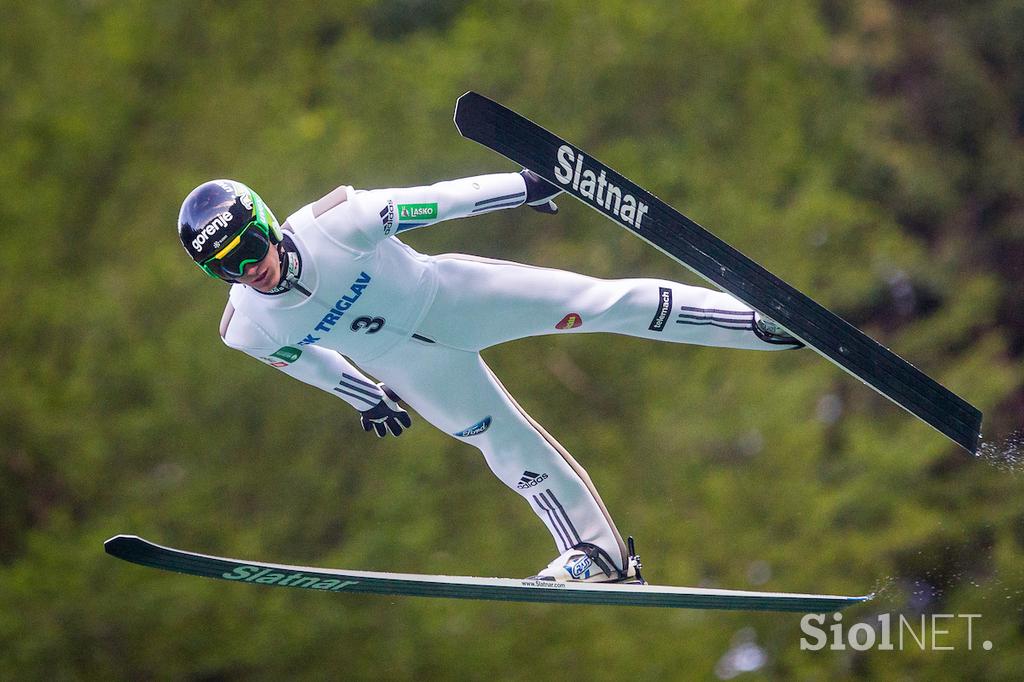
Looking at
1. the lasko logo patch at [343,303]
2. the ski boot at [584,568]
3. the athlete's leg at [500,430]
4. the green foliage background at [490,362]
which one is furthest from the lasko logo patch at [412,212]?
the green foliage background at [490,362]

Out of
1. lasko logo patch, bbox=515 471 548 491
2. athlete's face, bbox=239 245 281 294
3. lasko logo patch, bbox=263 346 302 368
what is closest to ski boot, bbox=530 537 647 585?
lasko logo patch, bbox=515 471 548 491

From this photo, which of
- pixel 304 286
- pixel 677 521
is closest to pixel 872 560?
pixel 677 521

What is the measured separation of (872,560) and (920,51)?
6.42 meters

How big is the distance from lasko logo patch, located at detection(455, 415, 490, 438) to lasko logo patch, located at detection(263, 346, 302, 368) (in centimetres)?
61

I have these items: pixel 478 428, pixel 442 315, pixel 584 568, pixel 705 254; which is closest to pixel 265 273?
pixel 442 315

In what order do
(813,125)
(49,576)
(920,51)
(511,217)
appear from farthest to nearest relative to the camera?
(920,51)
(813,125)
(511,217)
(49,576)

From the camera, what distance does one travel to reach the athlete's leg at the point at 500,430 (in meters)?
5.07

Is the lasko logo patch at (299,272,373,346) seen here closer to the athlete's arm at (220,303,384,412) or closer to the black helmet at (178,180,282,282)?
the athlete's arm at (220,303,384,412)

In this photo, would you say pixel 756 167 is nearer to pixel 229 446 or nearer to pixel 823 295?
pixel 823 295

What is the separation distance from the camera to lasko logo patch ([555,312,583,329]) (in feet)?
16.6

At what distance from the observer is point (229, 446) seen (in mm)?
11680

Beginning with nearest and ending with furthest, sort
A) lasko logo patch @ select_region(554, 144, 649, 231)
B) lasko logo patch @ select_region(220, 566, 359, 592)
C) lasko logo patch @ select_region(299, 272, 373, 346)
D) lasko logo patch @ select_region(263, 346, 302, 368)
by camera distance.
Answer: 1. lasko logo patch @ select_region(554, 144, 649, 231)
2. lasko logo patch @ select_region(299, 272, 373, 346)
3. lasko logo patch @ select_region(263, 346, 302, 368)
4. lasko logo patch @ select_region(220, 566, 359, 592)

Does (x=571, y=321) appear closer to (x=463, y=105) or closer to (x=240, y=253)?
(x=463, y=105)

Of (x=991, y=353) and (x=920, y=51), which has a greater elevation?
(x=920, y=51)
